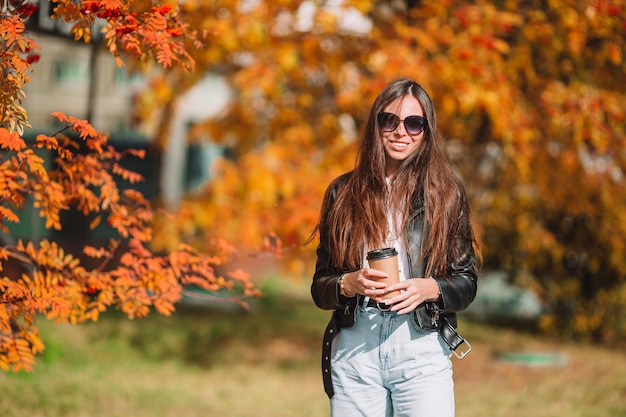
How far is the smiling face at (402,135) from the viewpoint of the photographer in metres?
2.92

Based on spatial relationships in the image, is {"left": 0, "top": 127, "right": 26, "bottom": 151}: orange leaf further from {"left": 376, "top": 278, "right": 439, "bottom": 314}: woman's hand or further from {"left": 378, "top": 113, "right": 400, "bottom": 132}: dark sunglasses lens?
{"left": 376, "top": 278, "right": 439, "bottom": 314}: woman's hand

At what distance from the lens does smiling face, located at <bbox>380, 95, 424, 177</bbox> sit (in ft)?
9.57

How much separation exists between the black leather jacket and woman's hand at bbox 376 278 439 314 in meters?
0.06

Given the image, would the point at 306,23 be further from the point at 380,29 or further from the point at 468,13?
the point at 468,13

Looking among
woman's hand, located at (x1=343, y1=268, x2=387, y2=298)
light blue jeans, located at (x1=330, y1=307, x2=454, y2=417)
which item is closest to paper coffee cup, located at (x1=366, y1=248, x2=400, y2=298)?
woman's hand, located at (x1=343, y1=268, x2=387, y2=298)

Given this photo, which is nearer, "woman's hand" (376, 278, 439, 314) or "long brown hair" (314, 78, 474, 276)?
"woman's hand" (376, 278, 439, 314)

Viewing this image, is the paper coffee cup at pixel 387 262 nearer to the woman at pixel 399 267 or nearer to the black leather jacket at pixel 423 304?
the woman at pixel 399 267

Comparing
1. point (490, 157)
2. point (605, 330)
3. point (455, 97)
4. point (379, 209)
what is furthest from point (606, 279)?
point (379, 209)

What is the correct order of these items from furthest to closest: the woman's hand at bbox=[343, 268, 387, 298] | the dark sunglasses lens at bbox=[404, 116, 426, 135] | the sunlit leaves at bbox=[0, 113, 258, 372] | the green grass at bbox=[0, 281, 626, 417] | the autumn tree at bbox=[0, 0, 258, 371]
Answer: the green grass at bbox=[0, 281, 626, 417]
the sunlit leaves at bbox=[0, 113, 258, 372]
the autumn tree at bbox=[0, 0, 258, 371]
the dark sunglasses lens at bbox=[404, 116, 426, 135]
the woman's hand at bbox=[343, 268, 387, 298]

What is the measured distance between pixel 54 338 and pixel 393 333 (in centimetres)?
614

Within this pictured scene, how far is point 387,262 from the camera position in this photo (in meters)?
2.61

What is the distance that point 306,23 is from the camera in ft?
23.0

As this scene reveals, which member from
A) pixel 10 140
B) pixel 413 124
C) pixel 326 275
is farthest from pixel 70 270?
pixel 413 124

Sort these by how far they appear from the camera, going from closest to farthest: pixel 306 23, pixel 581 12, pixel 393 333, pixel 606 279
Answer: pixel 393 333, pixel 581 12, pixel 306 23, pixel 606 279
